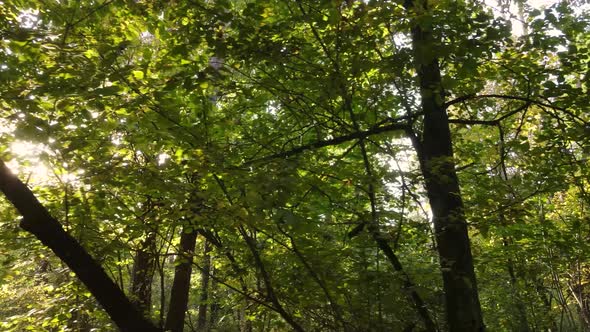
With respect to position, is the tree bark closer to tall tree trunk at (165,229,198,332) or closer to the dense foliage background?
the dense foliage background

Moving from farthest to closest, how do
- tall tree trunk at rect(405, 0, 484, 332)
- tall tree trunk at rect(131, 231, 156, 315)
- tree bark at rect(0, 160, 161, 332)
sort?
1. tall tree trunk at rect(131, 231, 156, 315)
2. tall tree trunk at rect(405, 0, 484, 332)
3. tree bark at rect(0, 160, 161, 332)

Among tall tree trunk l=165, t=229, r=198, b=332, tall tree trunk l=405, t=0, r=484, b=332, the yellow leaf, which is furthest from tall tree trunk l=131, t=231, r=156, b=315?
tall tree trunk l=405, t=0, r=484, b=332

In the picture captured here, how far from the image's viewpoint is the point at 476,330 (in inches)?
145

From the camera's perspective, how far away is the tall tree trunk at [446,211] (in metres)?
3.75

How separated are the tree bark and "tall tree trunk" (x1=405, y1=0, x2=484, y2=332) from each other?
282 centimetres

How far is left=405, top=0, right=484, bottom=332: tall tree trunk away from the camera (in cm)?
375

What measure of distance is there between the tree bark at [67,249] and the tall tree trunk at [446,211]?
2819 millimetres

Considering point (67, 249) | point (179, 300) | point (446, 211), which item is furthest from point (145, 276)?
point (446, 211)

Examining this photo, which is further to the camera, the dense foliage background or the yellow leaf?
the yellow leaf

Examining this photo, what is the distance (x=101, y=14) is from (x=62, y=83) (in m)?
2.16

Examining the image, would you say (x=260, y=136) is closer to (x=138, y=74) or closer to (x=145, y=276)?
(x=138, y=74)

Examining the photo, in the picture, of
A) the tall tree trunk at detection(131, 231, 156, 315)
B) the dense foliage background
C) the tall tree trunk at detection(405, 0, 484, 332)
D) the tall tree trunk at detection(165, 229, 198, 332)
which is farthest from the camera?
the tall tree trunk at detection(165, 229, 198, 332)

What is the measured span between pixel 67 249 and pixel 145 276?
264cm

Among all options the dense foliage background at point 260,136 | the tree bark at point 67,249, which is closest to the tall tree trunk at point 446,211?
the dense foliage background at point 260,136
